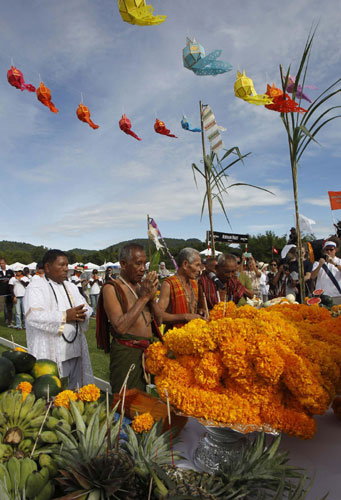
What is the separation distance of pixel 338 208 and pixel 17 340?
31.4ft

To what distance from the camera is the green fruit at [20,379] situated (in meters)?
1.70

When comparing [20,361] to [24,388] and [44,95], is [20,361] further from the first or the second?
[44,95]

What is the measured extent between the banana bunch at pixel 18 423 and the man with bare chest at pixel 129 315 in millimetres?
1046

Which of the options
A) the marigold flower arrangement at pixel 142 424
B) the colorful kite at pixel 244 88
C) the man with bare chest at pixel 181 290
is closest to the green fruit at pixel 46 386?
the marigold flower arrangement at pixel 142 424

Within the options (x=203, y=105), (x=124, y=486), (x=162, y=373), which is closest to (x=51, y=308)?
(x=162, y=373)

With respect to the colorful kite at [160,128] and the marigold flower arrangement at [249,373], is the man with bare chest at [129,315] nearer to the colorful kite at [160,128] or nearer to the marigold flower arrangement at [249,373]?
the marigold flower arrangement at [249,373]

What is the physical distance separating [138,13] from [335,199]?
25.7 ft

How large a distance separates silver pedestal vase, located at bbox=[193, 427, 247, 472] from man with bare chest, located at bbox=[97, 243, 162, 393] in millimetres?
1133

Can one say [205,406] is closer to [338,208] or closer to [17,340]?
[17,340]

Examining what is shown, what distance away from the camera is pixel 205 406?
122cm

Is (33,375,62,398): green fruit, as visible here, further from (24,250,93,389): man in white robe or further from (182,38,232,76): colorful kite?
(182,38,232,76): colorful kite

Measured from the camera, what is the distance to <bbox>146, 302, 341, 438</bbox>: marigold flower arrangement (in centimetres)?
120

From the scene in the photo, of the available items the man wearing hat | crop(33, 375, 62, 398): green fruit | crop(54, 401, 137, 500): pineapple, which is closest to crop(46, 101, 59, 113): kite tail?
the man wearing hat

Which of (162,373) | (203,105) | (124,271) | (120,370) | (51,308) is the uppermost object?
(203,105)
